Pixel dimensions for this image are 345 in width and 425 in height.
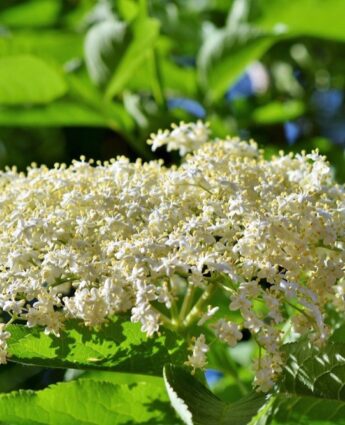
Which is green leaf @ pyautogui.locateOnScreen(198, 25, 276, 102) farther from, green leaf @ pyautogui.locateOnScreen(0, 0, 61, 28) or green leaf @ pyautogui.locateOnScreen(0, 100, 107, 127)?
green leaf @ pyautogui.locateOnScreen(0, 0, 61, 28)

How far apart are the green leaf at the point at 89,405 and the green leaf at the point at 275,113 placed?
1.52m

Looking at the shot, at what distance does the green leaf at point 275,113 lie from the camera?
298cm

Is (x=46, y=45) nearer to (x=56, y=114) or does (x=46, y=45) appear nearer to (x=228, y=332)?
(x=56, y=114)

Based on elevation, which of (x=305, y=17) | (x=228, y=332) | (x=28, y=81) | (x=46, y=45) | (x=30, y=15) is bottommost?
(x=228, y=332)

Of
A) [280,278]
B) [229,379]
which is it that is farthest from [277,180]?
[229,379]

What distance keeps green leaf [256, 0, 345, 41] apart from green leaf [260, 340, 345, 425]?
4.78 feet

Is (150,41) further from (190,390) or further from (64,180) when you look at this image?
(190,390)

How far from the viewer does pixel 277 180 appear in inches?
67.4

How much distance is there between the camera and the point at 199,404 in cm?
142

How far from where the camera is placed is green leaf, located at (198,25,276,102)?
2.62m

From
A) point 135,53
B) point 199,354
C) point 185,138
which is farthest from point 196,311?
point 135,53

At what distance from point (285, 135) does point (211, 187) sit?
1.62 metres

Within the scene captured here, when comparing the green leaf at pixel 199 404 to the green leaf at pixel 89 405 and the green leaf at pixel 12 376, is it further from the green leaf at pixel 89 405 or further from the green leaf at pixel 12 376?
the green leaf at pixel 12 376

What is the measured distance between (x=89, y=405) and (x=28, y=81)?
1261 mm
